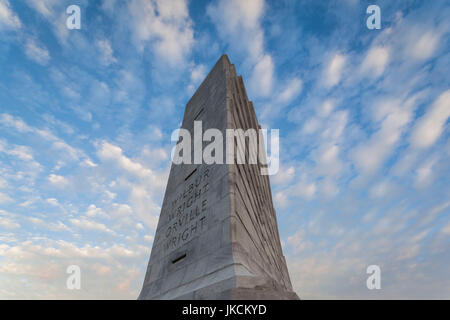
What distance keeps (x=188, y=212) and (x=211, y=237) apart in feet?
8.27

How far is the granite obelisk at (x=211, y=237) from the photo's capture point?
5676mm

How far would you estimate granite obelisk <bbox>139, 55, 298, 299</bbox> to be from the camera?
223 inches

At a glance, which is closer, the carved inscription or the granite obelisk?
the granite obelisk

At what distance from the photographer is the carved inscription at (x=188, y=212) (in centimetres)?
885

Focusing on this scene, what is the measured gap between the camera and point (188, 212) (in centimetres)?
984

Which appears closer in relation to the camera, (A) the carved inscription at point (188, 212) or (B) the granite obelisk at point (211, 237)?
(B) the granite obelisk at point (211, 237)
